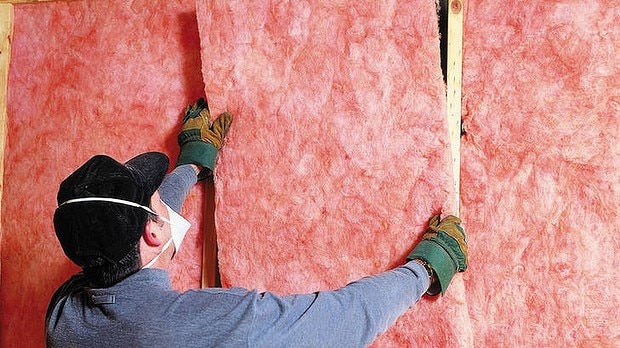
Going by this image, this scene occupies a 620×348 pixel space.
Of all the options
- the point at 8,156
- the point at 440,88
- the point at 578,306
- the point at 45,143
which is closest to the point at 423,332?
the point at 578,306

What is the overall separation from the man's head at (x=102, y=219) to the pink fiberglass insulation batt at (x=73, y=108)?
0.58 metres

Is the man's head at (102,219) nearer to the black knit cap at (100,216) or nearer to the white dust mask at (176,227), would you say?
the black knit cap at (100,216)

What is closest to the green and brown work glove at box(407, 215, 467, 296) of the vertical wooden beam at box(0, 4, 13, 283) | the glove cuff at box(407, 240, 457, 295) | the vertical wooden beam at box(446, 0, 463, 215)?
the glove cuff at box(407, 240, 457, 295)

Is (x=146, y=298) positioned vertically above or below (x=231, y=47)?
below

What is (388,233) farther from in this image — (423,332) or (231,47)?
(231,47)

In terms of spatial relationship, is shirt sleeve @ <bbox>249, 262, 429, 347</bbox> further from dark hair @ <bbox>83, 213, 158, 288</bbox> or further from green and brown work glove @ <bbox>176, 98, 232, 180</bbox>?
green and brown work glove @ <bbox>176, 98, 232, 180</bbox>

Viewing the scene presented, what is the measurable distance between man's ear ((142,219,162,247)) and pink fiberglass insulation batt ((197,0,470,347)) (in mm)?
416

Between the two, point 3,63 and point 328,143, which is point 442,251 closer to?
point 328,143

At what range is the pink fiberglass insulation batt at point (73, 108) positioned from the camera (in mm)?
1948

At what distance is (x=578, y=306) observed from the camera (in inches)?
60.5

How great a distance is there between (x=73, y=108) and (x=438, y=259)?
1255 millimetres

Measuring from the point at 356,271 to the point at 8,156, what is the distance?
49.3 inches

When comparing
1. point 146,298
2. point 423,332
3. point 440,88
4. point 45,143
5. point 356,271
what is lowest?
point 423,332

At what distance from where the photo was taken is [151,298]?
1.31m
